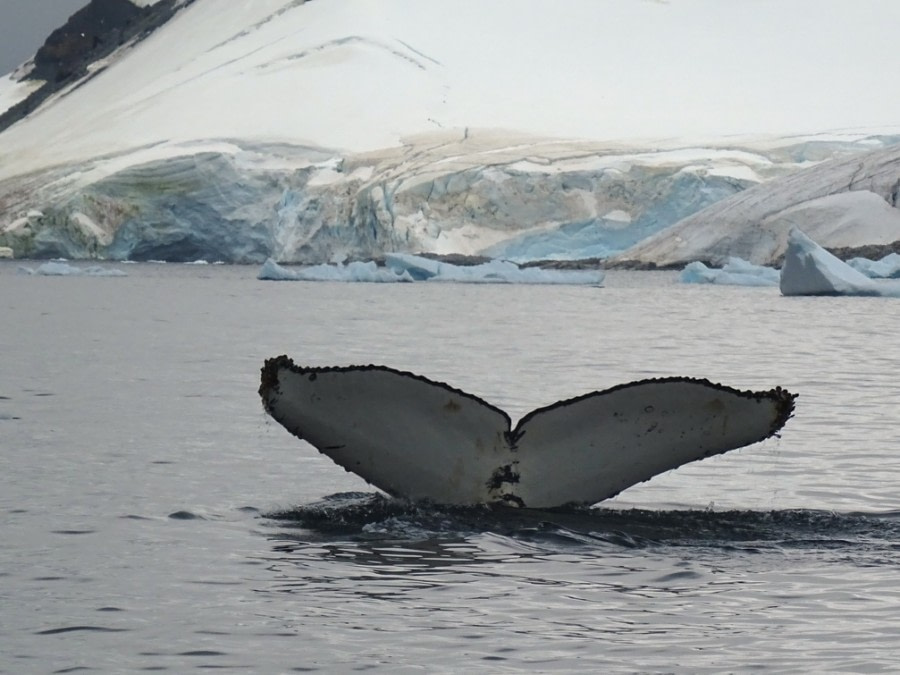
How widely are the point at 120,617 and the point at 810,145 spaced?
175 ft

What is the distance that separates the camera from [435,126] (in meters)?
64.4

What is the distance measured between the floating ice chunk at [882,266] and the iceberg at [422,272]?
6.49 metres

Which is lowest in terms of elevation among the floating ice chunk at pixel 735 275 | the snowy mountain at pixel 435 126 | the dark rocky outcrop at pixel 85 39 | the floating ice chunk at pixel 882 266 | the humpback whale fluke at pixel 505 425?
the floating ice chunk at pixel 735 275

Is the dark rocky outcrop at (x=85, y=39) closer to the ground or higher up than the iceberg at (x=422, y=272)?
higher up

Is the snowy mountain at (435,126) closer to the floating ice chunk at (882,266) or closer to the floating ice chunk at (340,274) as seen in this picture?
the floating ice chunk at (340,274)

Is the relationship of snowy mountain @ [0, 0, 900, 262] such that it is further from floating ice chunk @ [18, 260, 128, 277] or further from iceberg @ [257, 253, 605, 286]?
floating ice chunk @ [18, 260, 128, 277]

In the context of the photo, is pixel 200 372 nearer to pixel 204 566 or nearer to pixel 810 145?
pixel 204 566

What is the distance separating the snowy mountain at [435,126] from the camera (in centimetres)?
4809

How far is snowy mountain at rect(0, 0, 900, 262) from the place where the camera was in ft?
158

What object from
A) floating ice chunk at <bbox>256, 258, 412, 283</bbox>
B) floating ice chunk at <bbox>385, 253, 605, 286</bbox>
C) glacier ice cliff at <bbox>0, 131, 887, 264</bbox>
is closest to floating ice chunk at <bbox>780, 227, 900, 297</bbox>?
floating ice chunk at <bbox>385, 253, 605, 286</bbox>

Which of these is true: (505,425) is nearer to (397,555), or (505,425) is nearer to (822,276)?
(397,555)

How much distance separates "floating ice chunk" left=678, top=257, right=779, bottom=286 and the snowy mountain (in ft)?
20.9

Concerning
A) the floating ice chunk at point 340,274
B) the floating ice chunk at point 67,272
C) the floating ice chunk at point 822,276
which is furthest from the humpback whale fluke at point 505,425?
the floating ice chunk at point 67,272

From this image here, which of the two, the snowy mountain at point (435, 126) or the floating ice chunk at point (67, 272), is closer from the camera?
the floating ice chunk at point (67, 272)
